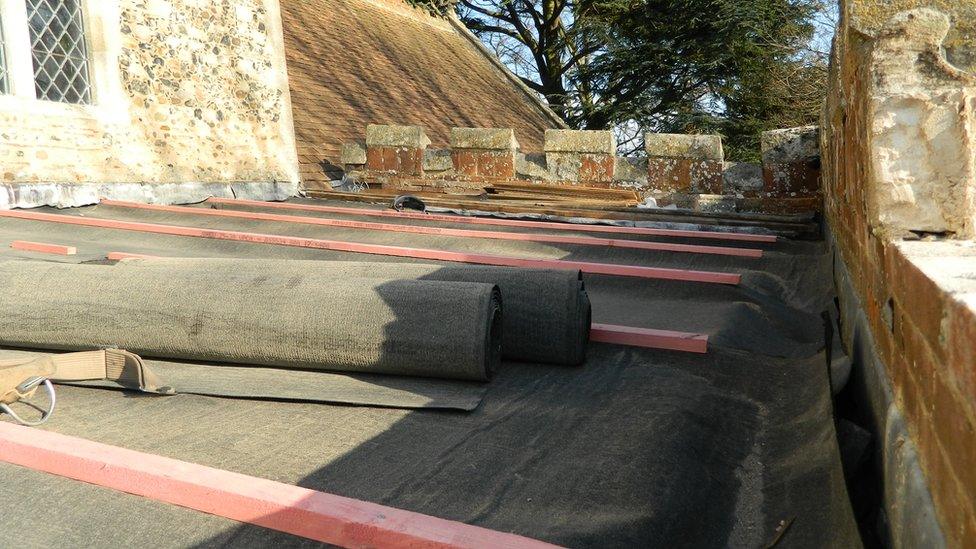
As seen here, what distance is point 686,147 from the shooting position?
7707 millimetres

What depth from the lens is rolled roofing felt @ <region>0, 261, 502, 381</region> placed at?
2.58 meters

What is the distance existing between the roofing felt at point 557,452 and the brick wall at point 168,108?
4.41 meters

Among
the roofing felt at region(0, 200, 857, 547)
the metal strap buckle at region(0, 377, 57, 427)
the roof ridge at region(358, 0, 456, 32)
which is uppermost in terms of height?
the roof ridge at region(358, 0, 456, 32)

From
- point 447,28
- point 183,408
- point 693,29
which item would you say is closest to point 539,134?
point 447,28

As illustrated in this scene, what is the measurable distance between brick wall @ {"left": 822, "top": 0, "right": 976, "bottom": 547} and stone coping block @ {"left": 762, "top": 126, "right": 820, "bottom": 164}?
4603mm

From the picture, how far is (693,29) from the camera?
64.2 feet

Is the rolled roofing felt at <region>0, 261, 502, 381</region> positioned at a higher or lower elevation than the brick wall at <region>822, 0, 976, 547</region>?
lower

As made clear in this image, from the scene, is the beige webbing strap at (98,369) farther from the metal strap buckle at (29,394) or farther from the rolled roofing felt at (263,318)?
the rolled roofing felt at (263,318)

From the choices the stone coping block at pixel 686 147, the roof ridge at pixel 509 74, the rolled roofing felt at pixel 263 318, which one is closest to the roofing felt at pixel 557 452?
the rolled roofing felt at pixel 263 318

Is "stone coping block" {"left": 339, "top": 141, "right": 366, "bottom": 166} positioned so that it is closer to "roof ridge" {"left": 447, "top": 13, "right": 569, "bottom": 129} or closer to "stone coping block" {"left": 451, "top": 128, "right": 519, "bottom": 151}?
"stone coping block" {"left": 451, "top": 128, "right": 519, "bottom": 151}

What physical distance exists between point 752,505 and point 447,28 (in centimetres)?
1803

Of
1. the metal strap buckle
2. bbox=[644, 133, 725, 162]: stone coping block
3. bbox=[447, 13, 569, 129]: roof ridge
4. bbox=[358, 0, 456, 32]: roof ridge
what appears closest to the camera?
the metal strap buckle

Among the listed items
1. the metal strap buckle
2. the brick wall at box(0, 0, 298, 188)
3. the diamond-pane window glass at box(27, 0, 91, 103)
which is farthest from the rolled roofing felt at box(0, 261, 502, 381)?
the diamond-pane window glass at box(27, 0, 91, 103)

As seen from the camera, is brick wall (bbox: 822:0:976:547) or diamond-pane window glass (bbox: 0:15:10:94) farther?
diamond-pane window glass (bbox: 0:15:10:94)
